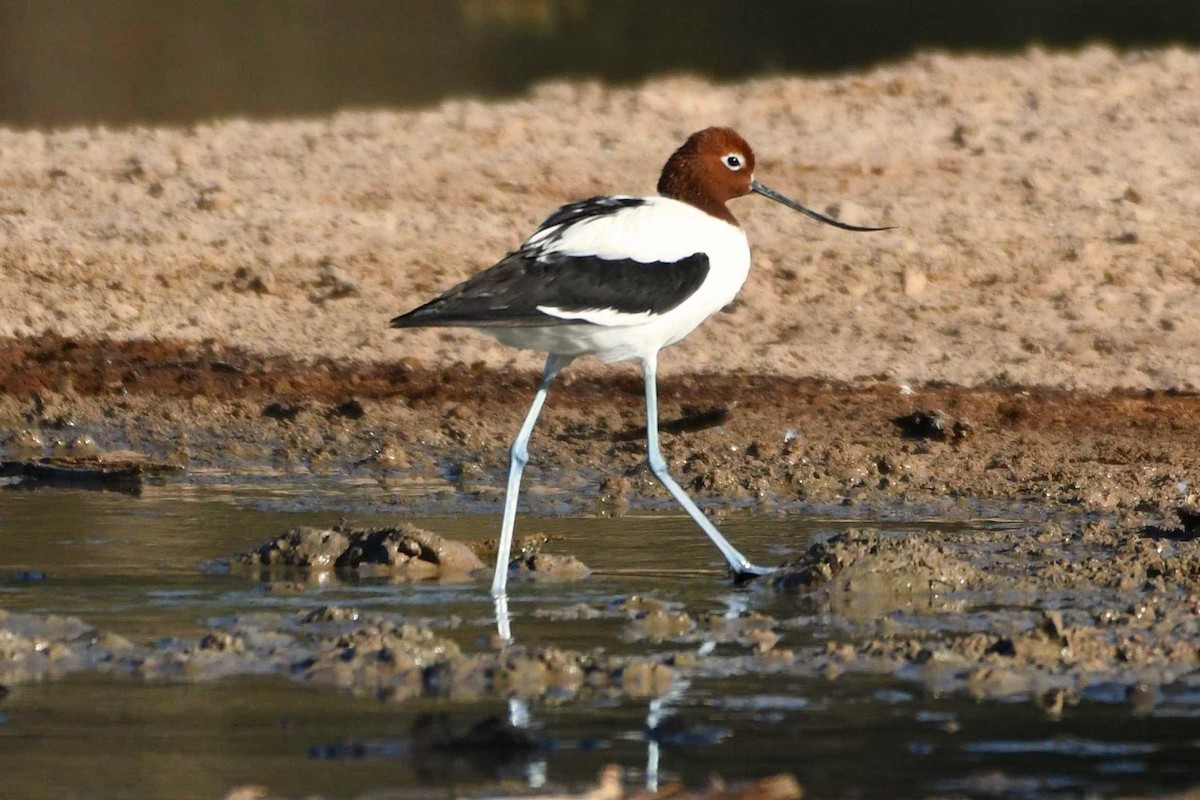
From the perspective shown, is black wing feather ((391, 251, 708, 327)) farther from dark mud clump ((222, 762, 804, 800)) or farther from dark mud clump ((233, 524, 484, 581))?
dark mud clump ((222, 762, 804, 800))

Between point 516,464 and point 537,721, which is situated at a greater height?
point 516,464

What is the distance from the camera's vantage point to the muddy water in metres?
4.83

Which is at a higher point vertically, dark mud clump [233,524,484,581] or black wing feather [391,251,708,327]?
black wing feather [391,251,708,327]

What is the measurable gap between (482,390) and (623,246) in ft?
9.70

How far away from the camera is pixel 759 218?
40.3 ft

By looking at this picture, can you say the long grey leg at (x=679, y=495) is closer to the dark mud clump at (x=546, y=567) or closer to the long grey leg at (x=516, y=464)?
the long grey leg at (x=516, y=464)

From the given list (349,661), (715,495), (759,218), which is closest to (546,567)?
(349,661)

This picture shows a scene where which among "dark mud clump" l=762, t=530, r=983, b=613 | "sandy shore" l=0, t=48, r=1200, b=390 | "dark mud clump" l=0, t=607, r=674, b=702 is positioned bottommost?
"dark mud clump" l=0, t=607, r=674, b=702

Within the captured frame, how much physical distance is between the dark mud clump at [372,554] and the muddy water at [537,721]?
16 cm

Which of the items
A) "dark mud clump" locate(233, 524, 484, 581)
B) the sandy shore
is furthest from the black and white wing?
the sandy shore

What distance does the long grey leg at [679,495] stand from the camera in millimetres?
7191

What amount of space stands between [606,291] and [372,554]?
110 cm

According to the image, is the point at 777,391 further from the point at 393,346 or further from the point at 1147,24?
the point at 1147,24

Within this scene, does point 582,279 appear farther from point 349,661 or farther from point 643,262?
point 349,661
